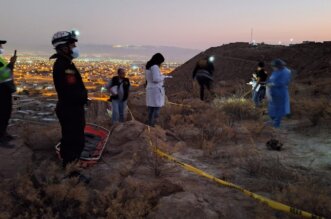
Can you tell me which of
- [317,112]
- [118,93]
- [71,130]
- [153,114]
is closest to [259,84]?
[317,112]

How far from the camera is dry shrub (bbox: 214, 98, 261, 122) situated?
1039 cm

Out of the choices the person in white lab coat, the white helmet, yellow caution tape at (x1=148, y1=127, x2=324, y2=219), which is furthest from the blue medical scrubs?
the white helmet

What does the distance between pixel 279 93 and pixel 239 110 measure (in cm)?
161

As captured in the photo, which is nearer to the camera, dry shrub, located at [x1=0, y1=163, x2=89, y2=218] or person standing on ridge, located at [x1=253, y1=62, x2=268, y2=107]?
dry shrub, located at [x1=0, y1=163, x2=89, y2=218]

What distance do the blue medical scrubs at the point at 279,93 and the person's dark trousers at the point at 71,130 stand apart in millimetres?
5738

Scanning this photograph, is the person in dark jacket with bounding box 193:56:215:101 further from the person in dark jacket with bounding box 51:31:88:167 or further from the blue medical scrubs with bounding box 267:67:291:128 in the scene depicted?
the person in dark jacket with bounding box 51:31:88:167

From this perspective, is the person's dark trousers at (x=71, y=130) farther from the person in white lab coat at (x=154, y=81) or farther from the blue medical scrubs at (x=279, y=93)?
the blue medical scrubs at (x=279, y=93)

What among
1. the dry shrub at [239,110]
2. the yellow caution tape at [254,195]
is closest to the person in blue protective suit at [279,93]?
the dry shrub at [239,110]

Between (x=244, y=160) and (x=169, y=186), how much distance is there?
1.88 metres

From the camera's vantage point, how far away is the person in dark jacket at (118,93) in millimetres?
8625

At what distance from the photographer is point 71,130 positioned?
4.96 meters

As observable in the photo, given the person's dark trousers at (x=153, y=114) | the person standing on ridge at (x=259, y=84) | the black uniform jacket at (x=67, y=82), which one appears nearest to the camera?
the black uniform jacket at (x=67, y=82)

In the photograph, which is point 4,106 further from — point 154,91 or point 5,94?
point 154,91

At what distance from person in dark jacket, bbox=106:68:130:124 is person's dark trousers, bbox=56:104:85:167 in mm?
3568
